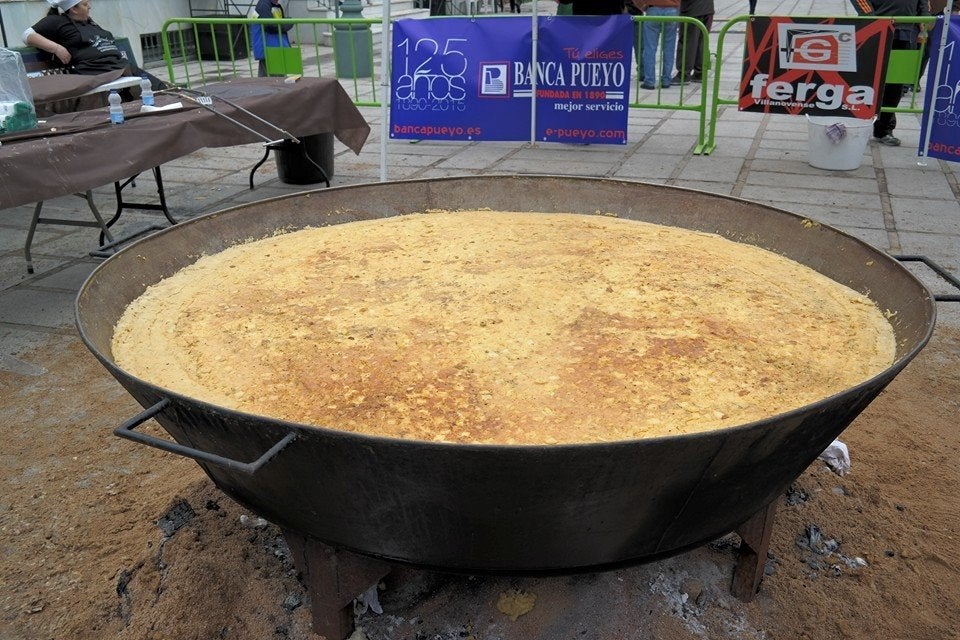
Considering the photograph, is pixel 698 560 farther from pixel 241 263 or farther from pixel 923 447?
pixel 241 263

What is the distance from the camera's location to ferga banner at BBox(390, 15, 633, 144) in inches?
293

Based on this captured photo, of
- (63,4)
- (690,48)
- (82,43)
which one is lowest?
(690,48)

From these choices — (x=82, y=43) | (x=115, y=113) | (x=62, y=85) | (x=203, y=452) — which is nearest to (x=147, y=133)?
(x=115, y=113)

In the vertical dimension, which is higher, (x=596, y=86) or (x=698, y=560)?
(x=596, y=86)

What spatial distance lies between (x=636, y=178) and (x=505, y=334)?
5020 mm

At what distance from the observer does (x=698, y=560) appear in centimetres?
247

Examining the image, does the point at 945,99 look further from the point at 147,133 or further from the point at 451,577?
the point at 451,577

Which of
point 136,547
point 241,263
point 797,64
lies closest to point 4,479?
point 136,547

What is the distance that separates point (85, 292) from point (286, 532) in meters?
0.85

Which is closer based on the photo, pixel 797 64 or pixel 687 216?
pixel 687 216

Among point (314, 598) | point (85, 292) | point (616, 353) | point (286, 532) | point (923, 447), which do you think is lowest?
point (923, 447)

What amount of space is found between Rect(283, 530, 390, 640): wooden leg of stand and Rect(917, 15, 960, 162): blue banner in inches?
267

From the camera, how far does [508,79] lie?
7.66m

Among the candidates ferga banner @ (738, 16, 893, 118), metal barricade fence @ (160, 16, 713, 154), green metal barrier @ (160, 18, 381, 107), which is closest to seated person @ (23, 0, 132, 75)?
metal barricade fence @ (160, 16, 713, 154)
